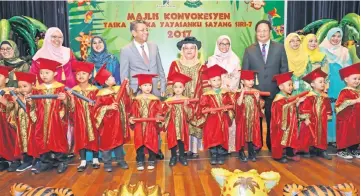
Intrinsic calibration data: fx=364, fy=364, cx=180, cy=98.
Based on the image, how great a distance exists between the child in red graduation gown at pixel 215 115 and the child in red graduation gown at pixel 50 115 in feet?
4.86

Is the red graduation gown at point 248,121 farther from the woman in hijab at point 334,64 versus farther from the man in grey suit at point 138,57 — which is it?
the woman in hijab at point 334,64

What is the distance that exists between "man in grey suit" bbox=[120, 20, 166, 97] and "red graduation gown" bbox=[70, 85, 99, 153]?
0.57m

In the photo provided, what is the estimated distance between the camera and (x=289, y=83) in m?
4.01

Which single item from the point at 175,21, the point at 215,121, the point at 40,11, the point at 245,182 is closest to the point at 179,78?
the point at 215,121

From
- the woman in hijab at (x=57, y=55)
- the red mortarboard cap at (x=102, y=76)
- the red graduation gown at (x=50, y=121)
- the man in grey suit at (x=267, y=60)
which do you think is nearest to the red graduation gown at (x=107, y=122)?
the red mortarboard cap at (x=102, y=76)

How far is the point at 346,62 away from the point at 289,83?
1.26 metres

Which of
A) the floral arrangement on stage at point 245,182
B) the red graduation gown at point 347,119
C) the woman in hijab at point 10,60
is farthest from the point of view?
the woman in hijab at point 10,60

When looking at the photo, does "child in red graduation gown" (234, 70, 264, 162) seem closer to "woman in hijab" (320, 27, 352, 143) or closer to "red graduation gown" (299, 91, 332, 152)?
"red graduation gown" (299, 91, 332, 152)

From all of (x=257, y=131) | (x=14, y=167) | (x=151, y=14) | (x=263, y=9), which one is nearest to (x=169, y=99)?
(x=257, y=131)

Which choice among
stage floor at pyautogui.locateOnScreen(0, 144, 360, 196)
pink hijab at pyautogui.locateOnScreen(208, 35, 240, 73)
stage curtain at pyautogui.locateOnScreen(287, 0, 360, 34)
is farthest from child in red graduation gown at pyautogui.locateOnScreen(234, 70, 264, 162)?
stage curtain at pyautogui.locateOnScreen(287, 0, 360, 34)

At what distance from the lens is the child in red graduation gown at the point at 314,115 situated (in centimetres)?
411

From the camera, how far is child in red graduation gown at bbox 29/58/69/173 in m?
3.71

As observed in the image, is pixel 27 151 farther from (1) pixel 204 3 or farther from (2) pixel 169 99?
(1) pixel 204 3

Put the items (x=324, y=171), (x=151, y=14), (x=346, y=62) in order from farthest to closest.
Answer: (x=151, y=14) → (x=346, y=62) → (x=324, y=171)
